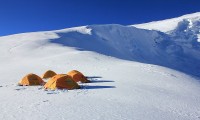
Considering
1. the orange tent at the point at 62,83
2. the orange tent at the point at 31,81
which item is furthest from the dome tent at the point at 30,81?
the orange tent at the point at 62,83

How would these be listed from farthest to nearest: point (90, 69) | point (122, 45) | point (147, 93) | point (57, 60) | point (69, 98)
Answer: point (122, 45) < point (57, 60) < point (90, 69) < point (147, 93) < point (69, 98)

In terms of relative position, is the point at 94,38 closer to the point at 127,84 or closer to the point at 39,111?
the point at 127,84

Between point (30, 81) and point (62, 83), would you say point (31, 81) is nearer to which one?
point (30, 81)

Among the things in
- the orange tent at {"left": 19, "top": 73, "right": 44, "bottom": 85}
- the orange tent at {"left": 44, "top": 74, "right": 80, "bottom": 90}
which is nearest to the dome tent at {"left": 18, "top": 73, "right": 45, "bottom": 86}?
the orange tent at {"left": 19, "top": 73, "right": 44, "bottom": 85}

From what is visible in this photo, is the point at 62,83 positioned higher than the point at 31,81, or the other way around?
the point at 31,81

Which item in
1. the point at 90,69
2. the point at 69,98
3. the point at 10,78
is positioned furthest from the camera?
the point at 90,69

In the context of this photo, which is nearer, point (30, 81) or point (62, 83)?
point (62, 83)

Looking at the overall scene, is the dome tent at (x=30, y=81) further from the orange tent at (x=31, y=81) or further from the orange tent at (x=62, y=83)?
the orange tent at (x=62, y=83)

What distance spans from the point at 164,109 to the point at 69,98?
648 cm

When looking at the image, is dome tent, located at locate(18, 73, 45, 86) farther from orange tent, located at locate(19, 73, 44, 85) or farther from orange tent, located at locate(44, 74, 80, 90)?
orange tent, located at locate(44, 74, 80, 90)

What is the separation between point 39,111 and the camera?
17.7 meters

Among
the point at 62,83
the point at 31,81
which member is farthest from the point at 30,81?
the point at 62,83

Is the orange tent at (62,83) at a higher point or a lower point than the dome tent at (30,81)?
lower

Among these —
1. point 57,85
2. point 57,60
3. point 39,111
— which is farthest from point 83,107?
point 57,60
